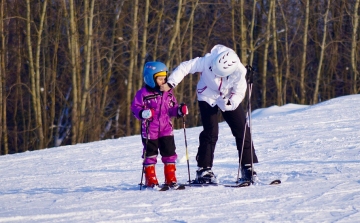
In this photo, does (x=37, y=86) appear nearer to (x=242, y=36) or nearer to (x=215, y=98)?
(x=242, y=36)

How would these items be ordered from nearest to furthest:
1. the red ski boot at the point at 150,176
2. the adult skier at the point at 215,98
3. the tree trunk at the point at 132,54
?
1. the adult skier at the point at 215,98
2. the red ski boot at the point at 150,176
3. the tree trunk at the point at 132,54

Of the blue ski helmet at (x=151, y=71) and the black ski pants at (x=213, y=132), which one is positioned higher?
the blue ski helmet at (x=151, y=71)

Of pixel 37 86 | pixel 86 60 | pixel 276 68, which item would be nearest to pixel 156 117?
pixel 86 60

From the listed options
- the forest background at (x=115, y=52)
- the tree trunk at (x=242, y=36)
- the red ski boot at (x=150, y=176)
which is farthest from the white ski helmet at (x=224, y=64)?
the tree trunk at (x=242, y=36)

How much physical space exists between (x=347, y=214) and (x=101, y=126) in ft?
60.1

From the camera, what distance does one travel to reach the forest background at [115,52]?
21.6 metres

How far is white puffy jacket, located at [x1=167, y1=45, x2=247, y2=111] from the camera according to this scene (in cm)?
718

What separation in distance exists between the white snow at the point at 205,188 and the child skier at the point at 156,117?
1.01 feet

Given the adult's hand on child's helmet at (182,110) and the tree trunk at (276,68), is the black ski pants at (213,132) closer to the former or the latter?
the adult's hand on child's helmet at (182,110)

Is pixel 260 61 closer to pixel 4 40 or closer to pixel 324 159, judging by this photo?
pixel 4 40

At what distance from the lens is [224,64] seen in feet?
23.0

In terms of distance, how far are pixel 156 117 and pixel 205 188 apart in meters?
0.90

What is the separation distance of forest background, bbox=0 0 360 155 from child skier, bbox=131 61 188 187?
13487 mm

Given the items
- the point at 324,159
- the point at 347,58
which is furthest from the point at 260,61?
the point at 324,159
